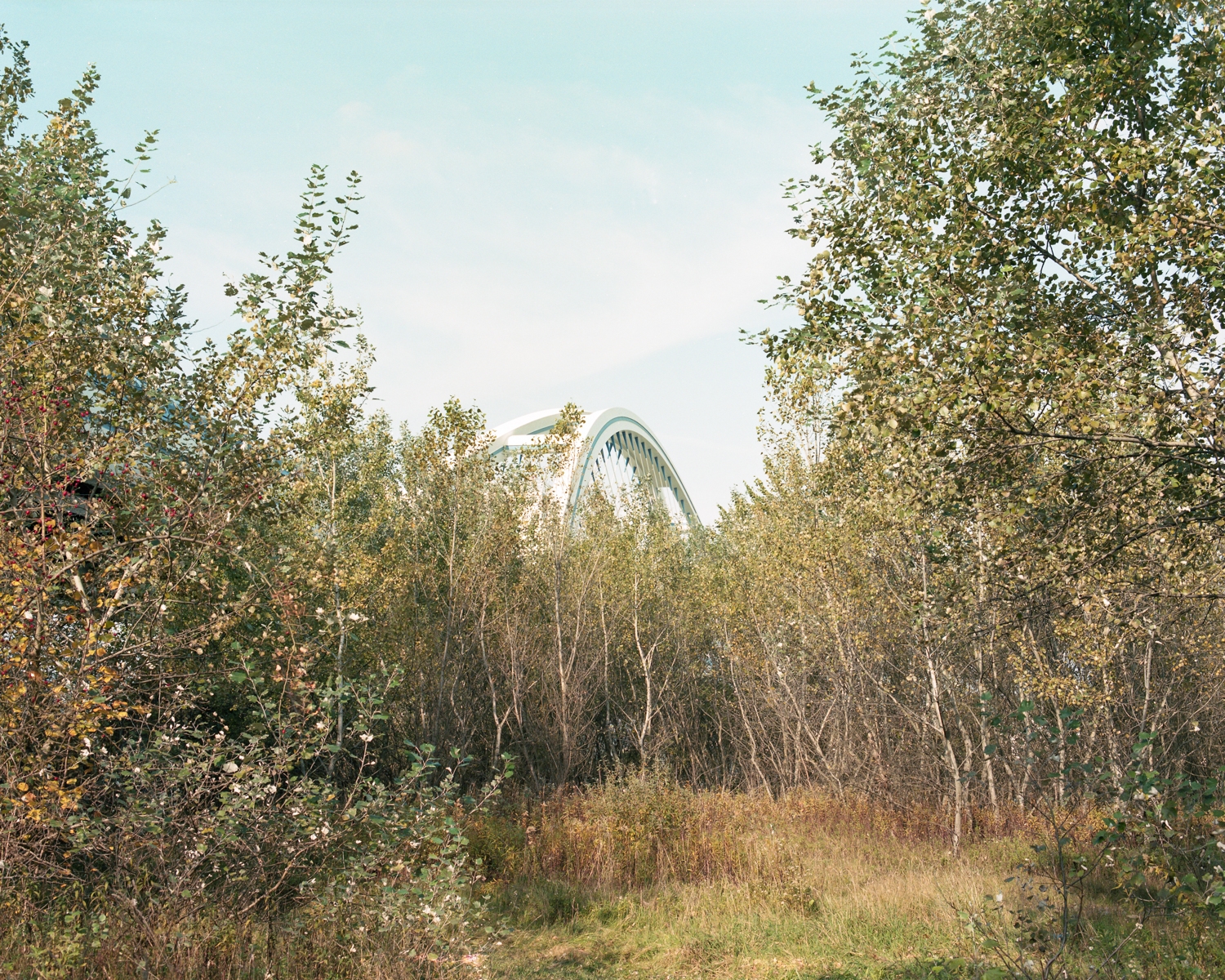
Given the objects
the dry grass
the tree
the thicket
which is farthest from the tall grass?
the tree

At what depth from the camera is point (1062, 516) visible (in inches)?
255

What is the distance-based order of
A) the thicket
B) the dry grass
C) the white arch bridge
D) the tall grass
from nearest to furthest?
the thicket, the dry grass, the tall grass, the white arch bridge

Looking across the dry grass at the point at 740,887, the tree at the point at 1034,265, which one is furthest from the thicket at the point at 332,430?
the dry grass at the point at 740,887

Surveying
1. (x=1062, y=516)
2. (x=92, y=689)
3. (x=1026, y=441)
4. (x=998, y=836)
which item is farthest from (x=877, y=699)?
(x=92, y=689)

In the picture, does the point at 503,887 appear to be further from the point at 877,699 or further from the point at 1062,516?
the point at 877,699

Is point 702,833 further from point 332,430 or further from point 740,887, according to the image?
point 332,430

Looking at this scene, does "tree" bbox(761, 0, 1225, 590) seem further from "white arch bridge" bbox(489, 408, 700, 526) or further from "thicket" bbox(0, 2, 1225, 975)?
"white arch bridge" bbox(489, 408, 700, 526)

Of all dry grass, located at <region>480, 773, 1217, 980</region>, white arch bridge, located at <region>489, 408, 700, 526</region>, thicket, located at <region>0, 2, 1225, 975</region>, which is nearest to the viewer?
thicket, located at <region>0, 2, 1225, 975</region>

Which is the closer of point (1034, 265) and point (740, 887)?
point (1034, 265)

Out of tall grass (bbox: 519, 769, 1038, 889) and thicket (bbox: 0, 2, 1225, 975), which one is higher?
thicket (bbox: 0, 2, 1225, 975)

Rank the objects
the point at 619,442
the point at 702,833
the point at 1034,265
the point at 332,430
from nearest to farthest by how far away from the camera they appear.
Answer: the point at 1034,265 < the point at 332,430 < the point at 702,833 < the point at 619,442

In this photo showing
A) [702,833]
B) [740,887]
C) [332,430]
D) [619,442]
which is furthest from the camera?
[619,442]

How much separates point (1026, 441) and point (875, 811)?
1025cm

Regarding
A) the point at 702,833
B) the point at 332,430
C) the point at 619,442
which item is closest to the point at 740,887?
the point at 702,833
